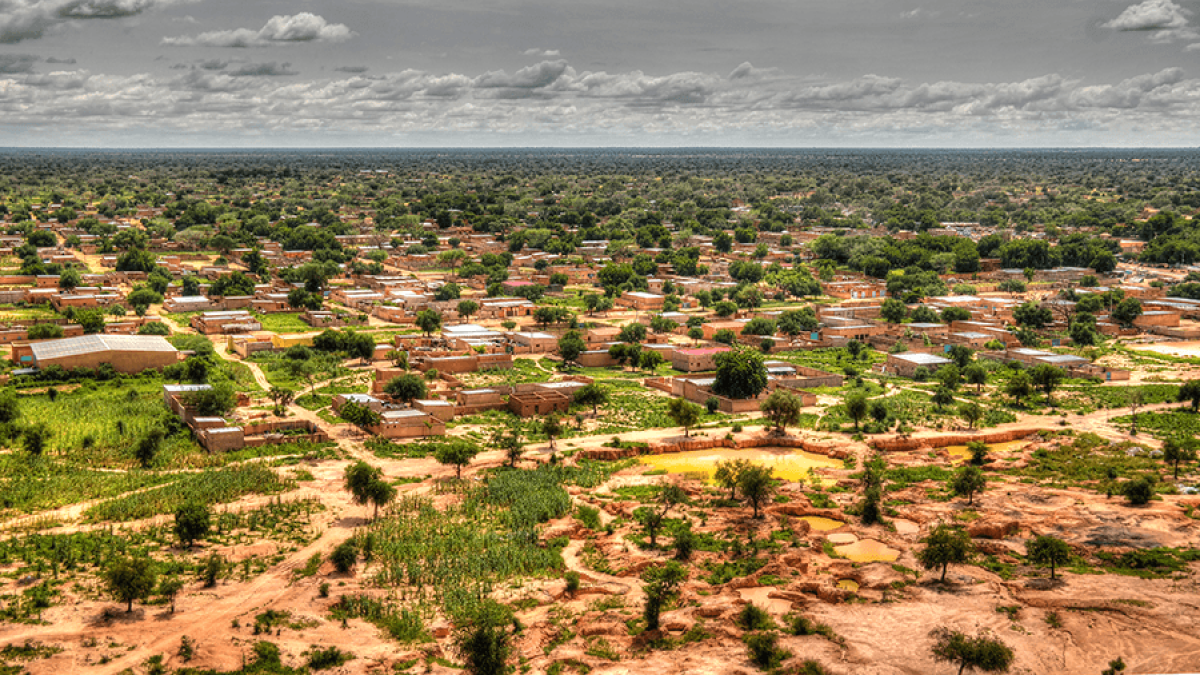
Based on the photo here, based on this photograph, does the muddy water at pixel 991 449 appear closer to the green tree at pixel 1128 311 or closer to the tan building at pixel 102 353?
the green tree at pixel 1128 311

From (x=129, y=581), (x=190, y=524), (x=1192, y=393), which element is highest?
(x=129, y=581)

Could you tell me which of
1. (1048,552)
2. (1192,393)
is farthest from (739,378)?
(1048,552)

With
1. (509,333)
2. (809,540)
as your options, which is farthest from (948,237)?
(809,540)

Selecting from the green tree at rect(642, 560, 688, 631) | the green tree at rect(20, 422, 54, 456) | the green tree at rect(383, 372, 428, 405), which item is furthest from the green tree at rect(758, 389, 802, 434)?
the green tree at rect(20, 422, 54, 456)

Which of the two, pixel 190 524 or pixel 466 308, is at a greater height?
pixel 190 524

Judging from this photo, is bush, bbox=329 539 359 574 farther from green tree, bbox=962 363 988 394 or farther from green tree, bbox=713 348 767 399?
green tree, bbox=962 363 988 394

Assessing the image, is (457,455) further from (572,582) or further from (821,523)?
(821,523)

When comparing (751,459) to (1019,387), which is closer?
(751,459)
